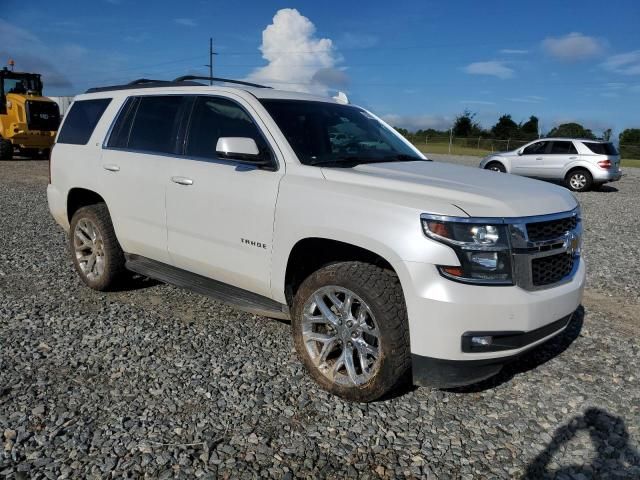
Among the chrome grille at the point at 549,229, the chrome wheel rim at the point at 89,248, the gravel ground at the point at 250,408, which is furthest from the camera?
the chrome wheel rim at the point at 89,248

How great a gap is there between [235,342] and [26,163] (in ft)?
61.2

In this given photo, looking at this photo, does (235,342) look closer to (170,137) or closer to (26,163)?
(170,137)

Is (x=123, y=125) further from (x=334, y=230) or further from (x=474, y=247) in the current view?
(x=474, y=247)

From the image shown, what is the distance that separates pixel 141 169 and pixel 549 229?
3.18m

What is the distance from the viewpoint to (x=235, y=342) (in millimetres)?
4184

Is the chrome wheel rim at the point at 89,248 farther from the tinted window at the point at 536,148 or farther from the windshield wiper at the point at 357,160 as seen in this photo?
the tinted window at the point at 536,148

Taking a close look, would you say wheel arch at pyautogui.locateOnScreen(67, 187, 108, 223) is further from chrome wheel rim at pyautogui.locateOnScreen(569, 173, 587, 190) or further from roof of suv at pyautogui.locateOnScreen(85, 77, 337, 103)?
chrome wheel rim at pyautogui.locateOnScreen(569, 173, 587, 190)

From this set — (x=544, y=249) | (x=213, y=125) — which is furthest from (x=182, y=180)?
(x=544, y=249)

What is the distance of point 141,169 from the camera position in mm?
4461

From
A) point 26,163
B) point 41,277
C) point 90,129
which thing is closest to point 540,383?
point 90,129

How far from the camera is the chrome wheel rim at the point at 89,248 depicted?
511 cm

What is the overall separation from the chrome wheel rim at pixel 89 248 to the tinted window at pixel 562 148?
625 inches

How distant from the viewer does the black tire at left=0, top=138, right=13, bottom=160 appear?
1870 cm

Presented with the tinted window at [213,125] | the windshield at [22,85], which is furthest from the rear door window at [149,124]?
the windshield at [22,85]
